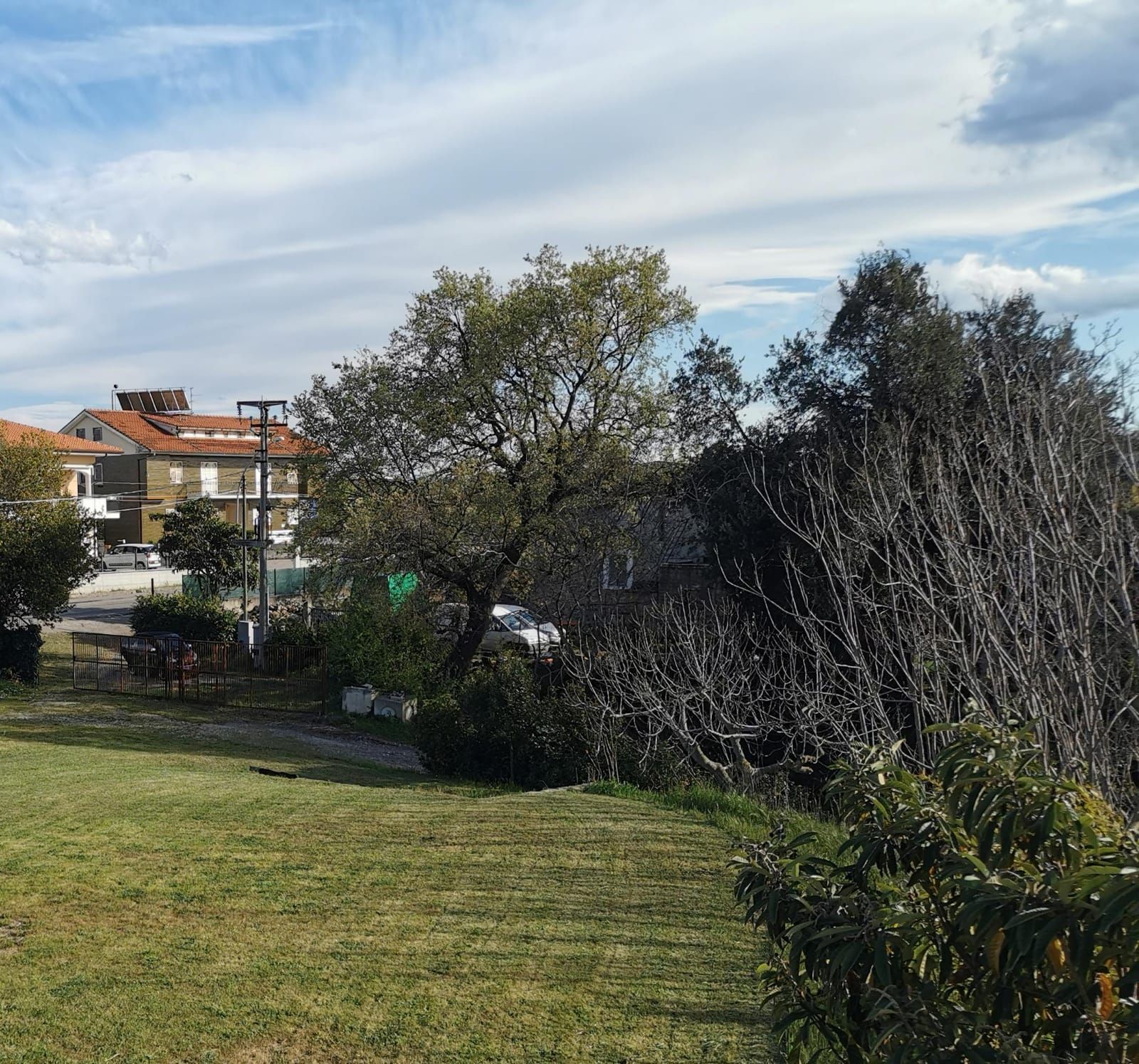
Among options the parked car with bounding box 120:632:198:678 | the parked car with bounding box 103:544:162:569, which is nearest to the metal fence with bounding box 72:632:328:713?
the parked car with bounding box 120:632:198:678

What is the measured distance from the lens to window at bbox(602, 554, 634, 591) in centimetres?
2220

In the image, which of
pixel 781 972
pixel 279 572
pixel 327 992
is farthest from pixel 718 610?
pixel 279 572

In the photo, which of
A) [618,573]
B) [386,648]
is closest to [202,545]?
[386,648]

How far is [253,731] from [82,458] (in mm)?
40469

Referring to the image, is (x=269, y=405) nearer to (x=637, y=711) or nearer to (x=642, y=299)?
(x=642, y=299)

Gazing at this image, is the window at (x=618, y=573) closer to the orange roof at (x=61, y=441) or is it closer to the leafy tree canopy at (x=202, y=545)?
the leafy tree canopy at (x=202, y=545)

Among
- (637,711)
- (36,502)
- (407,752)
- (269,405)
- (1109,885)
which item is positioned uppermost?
(269,405)

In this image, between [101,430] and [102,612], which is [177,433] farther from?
[102,612]

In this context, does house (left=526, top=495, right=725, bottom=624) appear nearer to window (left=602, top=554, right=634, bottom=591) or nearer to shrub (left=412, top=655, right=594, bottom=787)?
window (left=602, top=554, right=634, bottom=591)

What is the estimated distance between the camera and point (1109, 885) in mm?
2221

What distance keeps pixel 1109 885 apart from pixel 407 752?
18.2 m

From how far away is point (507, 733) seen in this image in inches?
588

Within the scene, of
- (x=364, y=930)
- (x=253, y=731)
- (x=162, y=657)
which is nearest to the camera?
(x=364, y=930)

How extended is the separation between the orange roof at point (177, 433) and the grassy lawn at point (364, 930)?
161 ft
